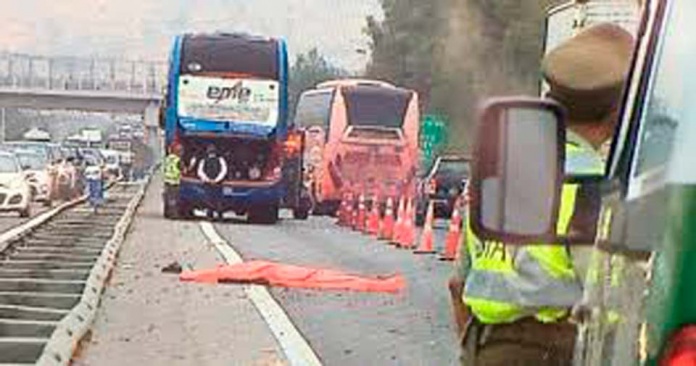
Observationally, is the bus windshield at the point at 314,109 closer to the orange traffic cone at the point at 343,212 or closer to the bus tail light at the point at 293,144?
the orange traffic cone at the point at 343,212

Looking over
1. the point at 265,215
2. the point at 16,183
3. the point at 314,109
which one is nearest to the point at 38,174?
the point at 16,183

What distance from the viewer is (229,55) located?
3741 centimetres

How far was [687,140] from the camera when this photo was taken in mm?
2922

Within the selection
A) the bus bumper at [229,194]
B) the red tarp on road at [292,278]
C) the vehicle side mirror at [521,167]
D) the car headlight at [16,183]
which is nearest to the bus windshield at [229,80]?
the bus bumper at [229,194]

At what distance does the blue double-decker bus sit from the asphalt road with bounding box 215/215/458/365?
20.2ft

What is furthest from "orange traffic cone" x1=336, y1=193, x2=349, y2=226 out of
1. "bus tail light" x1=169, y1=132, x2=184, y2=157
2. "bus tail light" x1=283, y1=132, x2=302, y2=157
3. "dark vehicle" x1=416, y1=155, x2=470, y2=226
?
"bus tail light" x1=169, y1=132, x2=184, y2=157

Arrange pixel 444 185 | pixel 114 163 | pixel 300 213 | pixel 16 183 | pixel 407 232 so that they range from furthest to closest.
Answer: pixel 114 163 → pixel 444 185 → pixel 300 213 → pixel 16 183 → pixel 407 232

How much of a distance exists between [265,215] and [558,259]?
3405cm

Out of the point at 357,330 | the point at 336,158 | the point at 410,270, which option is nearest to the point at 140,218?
the point at 336,158

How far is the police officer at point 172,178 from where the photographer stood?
121 feet

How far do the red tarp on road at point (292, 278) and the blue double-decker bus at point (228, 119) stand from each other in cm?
1550

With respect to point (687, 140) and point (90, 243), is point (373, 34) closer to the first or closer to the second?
point (90, 243)

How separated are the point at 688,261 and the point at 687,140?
247 mm

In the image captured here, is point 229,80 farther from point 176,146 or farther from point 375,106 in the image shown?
point 375,106
